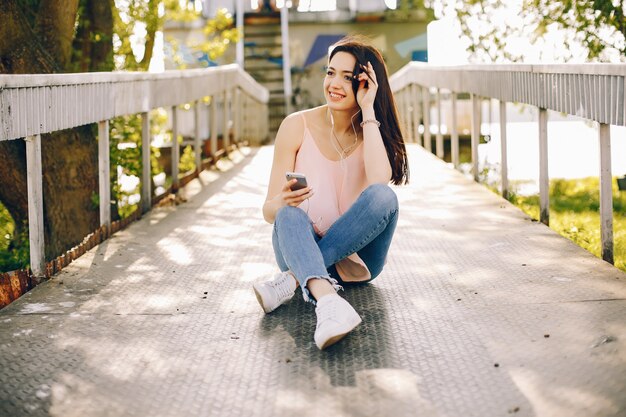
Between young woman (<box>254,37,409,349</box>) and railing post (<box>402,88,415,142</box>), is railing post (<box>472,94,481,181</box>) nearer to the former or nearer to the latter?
young woman (<box>254,37,409,349</box>)

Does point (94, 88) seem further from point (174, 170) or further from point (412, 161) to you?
point (412, 161)

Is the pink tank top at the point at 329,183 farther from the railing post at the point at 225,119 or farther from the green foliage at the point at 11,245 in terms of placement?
the railing post at the point at 225,119

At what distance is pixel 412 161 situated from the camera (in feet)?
33.0

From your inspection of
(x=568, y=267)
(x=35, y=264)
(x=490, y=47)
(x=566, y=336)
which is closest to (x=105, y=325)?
(x=35, y=264)

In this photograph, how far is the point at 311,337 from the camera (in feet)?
12.0

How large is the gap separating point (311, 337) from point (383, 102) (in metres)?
1.20

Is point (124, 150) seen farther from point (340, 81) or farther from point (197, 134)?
point (340, 81)

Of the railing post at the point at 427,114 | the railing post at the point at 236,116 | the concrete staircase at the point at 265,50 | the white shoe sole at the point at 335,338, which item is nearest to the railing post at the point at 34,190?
the white shoe sole at the point at 335,338

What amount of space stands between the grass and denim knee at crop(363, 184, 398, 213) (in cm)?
154

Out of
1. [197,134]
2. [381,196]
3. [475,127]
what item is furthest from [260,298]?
[197,134]

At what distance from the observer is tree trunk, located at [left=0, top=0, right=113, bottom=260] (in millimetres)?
6391

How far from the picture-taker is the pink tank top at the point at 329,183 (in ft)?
14.1

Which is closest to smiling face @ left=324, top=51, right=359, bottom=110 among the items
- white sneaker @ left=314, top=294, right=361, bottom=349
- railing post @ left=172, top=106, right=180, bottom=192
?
white sneaker @ left=314, top=294, right=361, bottom=349

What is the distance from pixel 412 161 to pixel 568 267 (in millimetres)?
5454
